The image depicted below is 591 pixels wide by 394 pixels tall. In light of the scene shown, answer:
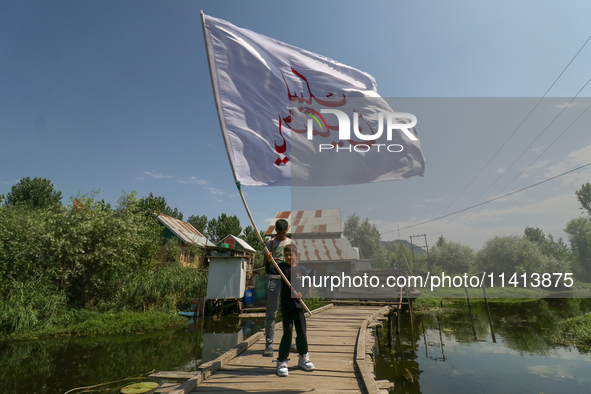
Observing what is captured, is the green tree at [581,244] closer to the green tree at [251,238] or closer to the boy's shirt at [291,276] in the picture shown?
the boy's shirt at [291,276]

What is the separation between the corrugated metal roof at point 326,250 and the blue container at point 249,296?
15.2 ft

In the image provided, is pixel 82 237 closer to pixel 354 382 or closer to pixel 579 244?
pixel 354 382

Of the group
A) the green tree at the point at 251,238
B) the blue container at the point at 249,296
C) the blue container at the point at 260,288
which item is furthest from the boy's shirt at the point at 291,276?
the green tree at the point at 251,238

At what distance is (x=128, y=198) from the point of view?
798 inches

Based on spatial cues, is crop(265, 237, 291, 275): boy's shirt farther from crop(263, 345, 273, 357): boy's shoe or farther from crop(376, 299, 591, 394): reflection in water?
crop(376, 299, 591, 394): reflection in water

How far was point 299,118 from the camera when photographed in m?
5.05

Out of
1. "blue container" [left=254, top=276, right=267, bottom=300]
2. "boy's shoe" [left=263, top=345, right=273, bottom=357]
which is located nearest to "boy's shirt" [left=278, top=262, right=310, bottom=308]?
"boy's shoe" [left=263, top=345, right=273, bottom=357]

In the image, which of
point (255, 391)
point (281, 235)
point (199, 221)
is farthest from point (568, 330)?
point (199, 221)

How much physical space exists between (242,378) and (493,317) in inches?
934

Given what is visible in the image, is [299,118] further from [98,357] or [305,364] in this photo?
[98,357]

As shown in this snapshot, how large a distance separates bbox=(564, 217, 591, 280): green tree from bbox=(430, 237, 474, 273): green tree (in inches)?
101

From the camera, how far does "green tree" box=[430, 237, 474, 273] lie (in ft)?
31.1

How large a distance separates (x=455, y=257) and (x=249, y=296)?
16586mm

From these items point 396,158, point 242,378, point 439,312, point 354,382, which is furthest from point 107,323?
point 439,312
